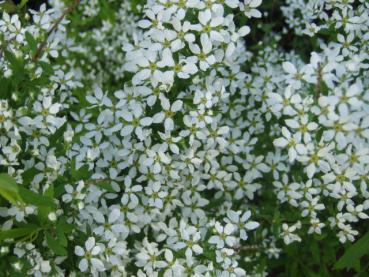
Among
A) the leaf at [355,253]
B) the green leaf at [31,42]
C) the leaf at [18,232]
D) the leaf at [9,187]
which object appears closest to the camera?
the leaf at [9,187]

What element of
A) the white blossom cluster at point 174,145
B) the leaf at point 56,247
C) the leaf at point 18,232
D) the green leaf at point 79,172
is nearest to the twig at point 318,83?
the white blossom cluster at point 174,145

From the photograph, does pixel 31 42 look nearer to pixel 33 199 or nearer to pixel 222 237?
pixel 33 199

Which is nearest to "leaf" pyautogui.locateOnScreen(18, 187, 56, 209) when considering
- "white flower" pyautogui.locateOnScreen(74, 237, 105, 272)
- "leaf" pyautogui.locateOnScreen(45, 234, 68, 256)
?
"leaf" pyautogui.locateOnScreen(45, 234, 68, 256)

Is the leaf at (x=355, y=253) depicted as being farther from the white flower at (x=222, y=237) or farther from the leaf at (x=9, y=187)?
the leaf at (x=9, y=187)

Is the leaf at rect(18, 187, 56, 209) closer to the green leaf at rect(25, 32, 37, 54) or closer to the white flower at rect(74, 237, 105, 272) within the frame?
the white flower at rect(74, 237, 105, 272)

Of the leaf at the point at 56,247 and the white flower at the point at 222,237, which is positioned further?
the white flower at the point at 222,237
